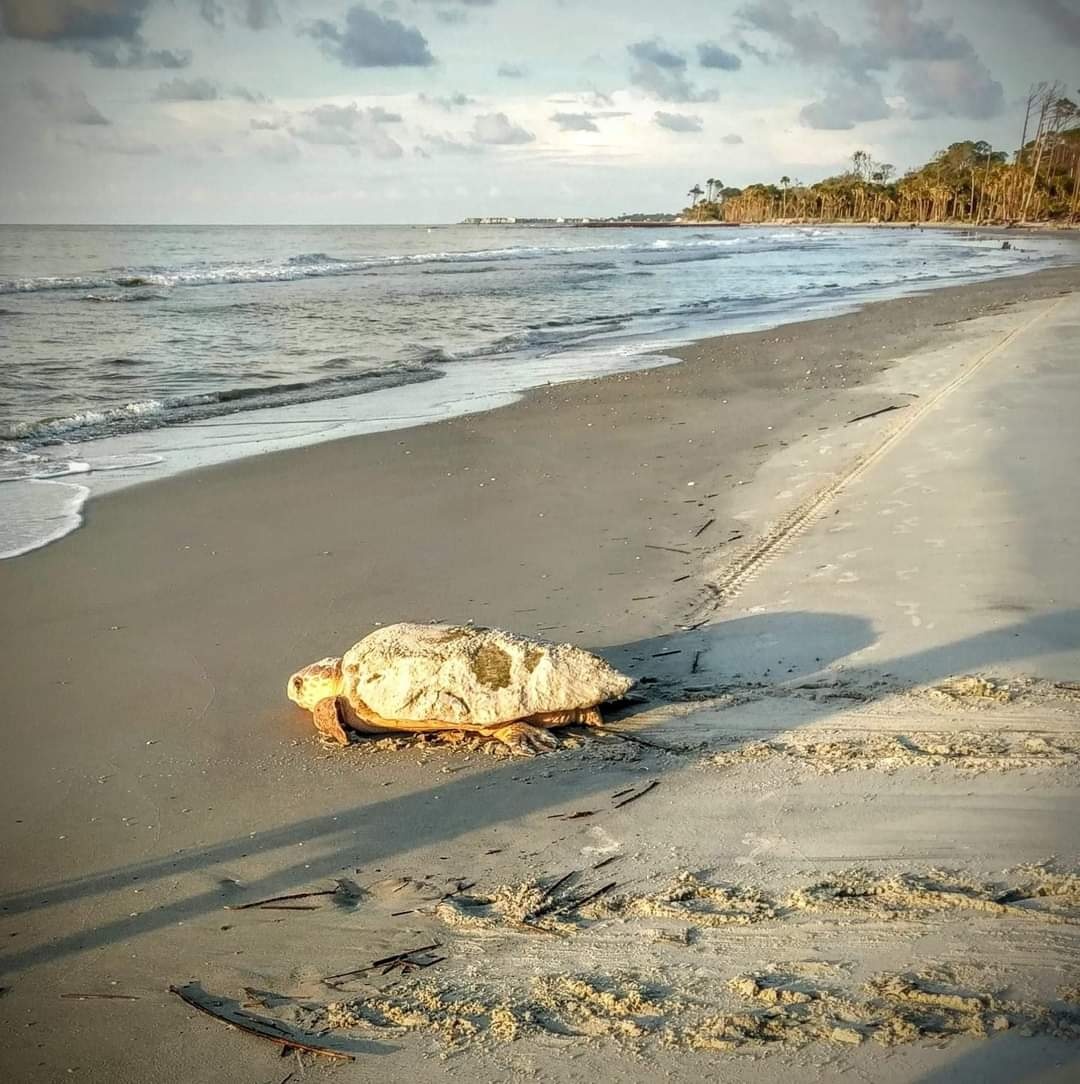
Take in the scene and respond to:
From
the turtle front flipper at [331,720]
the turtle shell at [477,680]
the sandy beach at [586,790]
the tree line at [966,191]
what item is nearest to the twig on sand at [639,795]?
the sandy beach at [586,790]

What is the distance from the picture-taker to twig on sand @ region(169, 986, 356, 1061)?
2.81 metres

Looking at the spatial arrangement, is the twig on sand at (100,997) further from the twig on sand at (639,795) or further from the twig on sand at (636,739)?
the twig on sand at (636,739)

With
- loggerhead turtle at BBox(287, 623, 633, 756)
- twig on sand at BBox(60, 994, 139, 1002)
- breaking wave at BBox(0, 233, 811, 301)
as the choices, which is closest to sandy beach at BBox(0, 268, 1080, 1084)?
twig on sand at BBox(60, 994, 139, 1002)

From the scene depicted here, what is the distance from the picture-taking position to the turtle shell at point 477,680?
4688 mm

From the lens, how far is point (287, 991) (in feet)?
10.2

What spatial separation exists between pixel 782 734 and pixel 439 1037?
2.24m

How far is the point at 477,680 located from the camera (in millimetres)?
4719

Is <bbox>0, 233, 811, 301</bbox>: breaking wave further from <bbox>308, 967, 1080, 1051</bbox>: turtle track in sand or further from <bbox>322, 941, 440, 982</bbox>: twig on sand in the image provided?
<bbox>308, 967, 1080, 1051</bbox>: turtle track in sand

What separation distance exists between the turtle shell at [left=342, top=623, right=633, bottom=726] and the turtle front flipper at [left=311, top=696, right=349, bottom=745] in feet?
0.28

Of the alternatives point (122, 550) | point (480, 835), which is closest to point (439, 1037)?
point (480, 835)

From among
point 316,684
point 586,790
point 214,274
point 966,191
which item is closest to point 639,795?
point 586,790

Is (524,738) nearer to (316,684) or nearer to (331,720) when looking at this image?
(331,720)

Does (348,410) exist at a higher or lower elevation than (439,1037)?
higher

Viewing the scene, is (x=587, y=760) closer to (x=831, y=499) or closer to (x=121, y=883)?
(x=121, y=883)
